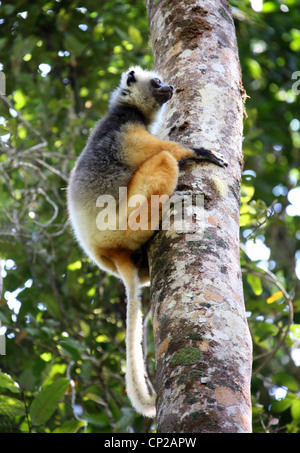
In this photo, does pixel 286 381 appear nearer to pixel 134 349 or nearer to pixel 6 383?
pixel 134 349

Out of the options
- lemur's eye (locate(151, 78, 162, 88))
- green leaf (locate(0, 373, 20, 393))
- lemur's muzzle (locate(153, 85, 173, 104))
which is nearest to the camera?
lemur's muzzle (locate(153, 85, 173, 104))

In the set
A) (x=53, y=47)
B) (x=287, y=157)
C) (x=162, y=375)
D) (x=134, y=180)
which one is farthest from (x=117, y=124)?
(x=287, y=157)

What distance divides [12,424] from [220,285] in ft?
7.47

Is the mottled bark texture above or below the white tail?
above

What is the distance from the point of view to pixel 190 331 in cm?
193

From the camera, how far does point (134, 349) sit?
9.23 ft

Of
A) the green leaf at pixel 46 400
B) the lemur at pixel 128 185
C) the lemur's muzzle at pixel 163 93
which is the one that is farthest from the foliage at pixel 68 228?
the lemur's muzzle at pixel 163 93

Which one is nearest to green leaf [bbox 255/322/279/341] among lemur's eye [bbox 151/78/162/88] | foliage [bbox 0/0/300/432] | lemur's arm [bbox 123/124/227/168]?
foliage [bbox 0/0/300/432]

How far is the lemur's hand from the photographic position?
256 centimetres

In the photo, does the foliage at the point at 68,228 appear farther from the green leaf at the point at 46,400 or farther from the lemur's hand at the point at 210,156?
the lemur's hand at the point at 210,156

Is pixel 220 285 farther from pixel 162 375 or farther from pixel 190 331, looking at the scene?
pixel 162 375

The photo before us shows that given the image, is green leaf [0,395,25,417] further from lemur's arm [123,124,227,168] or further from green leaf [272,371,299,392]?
green leaf [272,371,299,392]

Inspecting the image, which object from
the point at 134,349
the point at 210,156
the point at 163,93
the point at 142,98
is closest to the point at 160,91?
the point at 163,93

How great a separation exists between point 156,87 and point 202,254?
180cm
